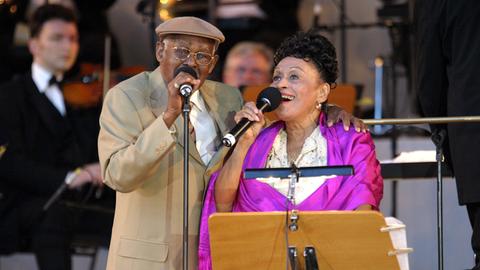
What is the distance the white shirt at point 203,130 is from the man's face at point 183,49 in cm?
17

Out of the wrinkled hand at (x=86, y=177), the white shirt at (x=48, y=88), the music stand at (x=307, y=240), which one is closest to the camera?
the music stand at (x=307, y=240)

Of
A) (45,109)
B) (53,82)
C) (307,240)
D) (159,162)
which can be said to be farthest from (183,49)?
(53,82)

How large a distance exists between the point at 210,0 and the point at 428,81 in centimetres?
375

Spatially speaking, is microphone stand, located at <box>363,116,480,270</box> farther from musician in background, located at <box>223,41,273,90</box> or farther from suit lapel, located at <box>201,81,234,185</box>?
musician in background, located at <box>223,41,273,90</box>

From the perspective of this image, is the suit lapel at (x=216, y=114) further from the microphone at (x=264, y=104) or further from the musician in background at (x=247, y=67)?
the musician in background at (x=247, y=67)

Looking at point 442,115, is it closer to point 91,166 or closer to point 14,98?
point 91,166

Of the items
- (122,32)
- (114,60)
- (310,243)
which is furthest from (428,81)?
(122,32)

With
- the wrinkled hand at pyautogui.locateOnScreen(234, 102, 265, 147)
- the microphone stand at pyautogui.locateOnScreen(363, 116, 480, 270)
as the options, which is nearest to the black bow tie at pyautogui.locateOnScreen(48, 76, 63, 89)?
the wrinkled hand at pyautogui.locateOnScreen(234, 102, 265, 147)

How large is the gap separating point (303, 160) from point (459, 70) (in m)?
→ 0.69

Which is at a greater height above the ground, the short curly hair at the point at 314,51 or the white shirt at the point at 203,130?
the short curly hair at the point at 314,51

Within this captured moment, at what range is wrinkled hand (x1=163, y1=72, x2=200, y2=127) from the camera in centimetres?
376

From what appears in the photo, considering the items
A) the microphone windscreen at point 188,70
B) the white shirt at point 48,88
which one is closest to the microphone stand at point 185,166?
the microphone windscreen at point 188,70

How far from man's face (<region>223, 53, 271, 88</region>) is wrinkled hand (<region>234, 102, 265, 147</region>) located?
3.01 meters

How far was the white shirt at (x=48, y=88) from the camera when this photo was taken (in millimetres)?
6689
